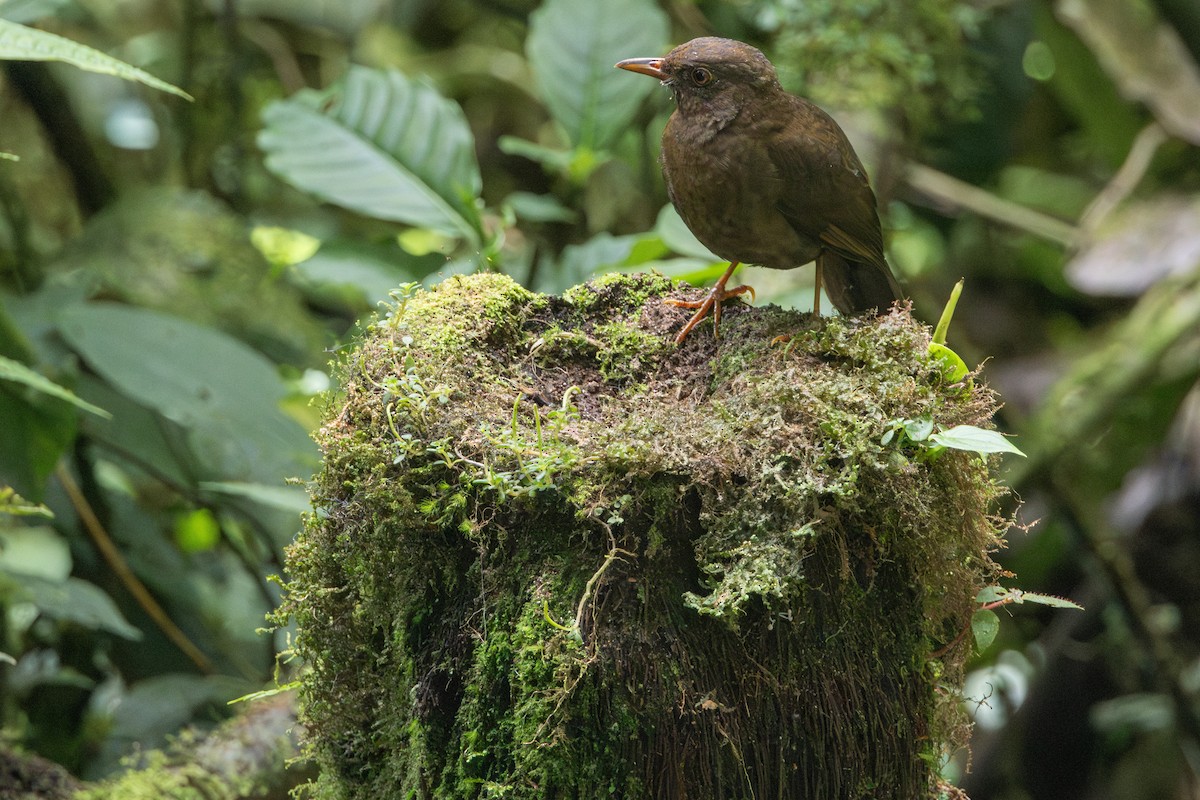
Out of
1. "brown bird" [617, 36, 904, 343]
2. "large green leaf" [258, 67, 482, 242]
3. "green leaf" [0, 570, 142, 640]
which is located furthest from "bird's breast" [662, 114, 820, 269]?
"green leaf" [0, 570, 142, 640]

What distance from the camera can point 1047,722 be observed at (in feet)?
15.0

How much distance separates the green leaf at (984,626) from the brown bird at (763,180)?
0.74 meters

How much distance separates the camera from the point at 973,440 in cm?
157

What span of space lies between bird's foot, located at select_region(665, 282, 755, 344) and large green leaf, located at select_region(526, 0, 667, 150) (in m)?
1.23

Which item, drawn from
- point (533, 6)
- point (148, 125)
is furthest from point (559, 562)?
point (148, 125)

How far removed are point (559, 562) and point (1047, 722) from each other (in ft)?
12.2

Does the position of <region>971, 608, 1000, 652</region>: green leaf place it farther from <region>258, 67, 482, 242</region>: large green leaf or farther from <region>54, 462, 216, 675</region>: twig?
<region>54, 462, 216, 675</region>: twig

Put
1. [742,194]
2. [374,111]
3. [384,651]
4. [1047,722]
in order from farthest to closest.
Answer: [1047,722] < [374,111] < [742,194] < [384,651]

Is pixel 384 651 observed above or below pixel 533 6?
below

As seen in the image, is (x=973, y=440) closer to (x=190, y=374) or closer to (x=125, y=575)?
(x=190, y=374)

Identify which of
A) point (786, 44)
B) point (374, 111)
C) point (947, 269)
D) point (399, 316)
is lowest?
point (399, 316)

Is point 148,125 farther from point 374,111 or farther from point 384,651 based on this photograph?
point 384,651

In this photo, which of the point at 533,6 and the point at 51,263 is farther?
the point at 533,6

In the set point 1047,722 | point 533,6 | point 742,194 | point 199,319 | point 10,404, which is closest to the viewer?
point 742,194
